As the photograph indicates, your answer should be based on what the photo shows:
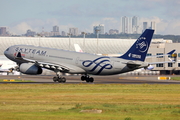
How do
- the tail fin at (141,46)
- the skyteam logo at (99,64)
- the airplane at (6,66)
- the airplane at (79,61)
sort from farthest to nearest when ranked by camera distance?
the airplane at (6,66), the skyteam logo at (99,64), the airplane at (79,61), the tail fin at (141,46)

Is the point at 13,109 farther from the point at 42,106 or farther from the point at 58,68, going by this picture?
the point at 58,68

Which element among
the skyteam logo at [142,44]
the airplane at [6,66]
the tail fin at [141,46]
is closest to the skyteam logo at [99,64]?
the tail fin at [141,46]

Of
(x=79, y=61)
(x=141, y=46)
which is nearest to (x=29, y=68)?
(x=79, y=61)

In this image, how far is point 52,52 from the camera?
6531cm

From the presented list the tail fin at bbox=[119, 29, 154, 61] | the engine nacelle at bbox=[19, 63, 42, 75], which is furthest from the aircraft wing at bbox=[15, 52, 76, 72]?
the tail fin at bbox=[119, 29, 154, 61]

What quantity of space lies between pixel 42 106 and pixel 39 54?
35.9m

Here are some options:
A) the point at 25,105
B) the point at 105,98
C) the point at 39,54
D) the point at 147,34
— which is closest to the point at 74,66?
the point at 39,54

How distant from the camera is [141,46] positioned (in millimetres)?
59562

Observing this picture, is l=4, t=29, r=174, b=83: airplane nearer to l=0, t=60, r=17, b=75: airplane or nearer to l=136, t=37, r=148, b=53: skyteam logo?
l=136, t=37, r=148, b=53: skyteam logo

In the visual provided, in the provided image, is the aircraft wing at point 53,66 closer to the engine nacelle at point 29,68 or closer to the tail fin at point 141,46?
the engine nacelle at point 29,68

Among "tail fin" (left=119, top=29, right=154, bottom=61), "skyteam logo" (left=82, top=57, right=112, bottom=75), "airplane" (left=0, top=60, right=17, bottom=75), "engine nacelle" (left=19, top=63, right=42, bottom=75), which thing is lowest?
"airplane" (left=0, top=60, right=17, bottom=75)

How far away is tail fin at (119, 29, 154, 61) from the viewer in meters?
59.2

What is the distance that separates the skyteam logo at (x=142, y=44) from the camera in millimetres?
59312

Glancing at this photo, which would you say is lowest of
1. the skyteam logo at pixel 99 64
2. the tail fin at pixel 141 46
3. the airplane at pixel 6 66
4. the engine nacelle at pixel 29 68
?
the airplane at pixel 6 66
